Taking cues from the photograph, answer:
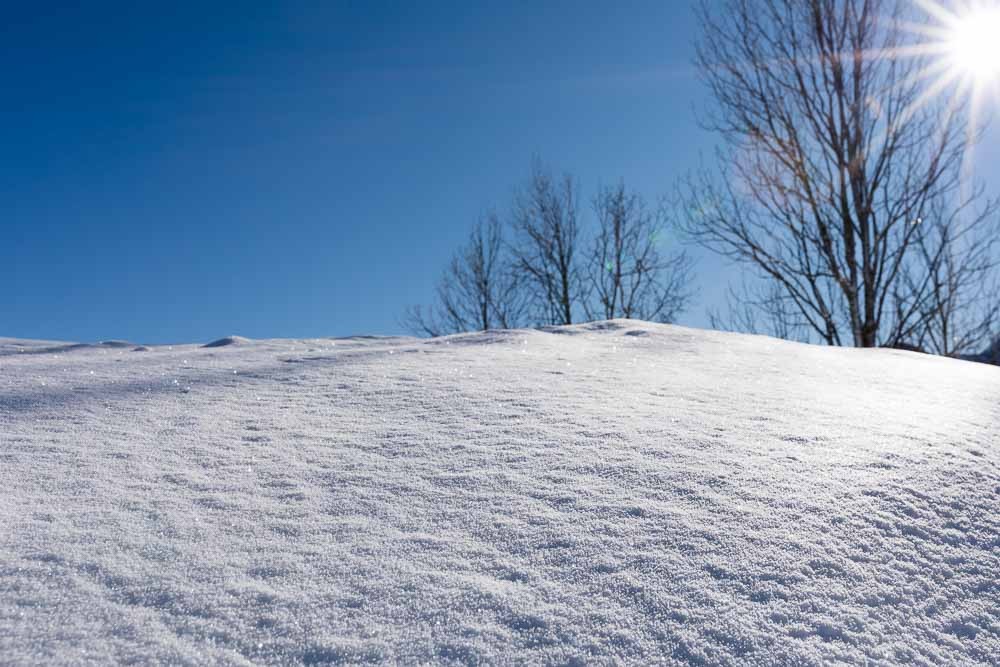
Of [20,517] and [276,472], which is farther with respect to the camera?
[276,472]

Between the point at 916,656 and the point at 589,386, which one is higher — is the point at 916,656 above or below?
below

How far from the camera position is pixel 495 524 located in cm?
140

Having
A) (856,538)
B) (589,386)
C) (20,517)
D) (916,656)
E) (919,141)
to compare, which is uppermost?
(919,141)

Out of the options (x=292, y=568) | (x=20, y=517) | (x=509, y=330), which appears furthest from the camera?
(x=509, y=330)

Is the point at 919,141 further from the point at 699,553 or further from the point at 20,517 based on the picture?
the point at 20,517

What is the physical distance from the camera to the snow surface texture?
1066 mm

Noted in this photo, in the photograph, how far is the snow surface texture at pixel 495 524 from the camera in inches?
42.0

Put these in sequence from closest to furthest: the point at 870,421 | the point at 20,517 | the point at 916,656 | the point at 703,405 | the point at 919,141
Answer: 1. the point at 916,656
2. the point at 20,517
3. the point at 870,421
4. the point at 703,405
5. the point at 919,141

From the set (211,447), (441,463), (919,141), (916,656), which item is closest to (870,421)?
(916,656)

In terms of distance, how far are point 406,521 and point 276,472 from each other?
0.46 meters

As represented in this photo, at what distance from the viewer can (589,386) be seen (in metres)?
2.55

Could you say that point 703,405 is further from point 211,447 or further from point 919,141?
point 919,141

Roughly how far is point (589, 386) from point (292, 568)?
1.55 metres

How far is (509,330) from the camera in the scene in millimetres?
4258
